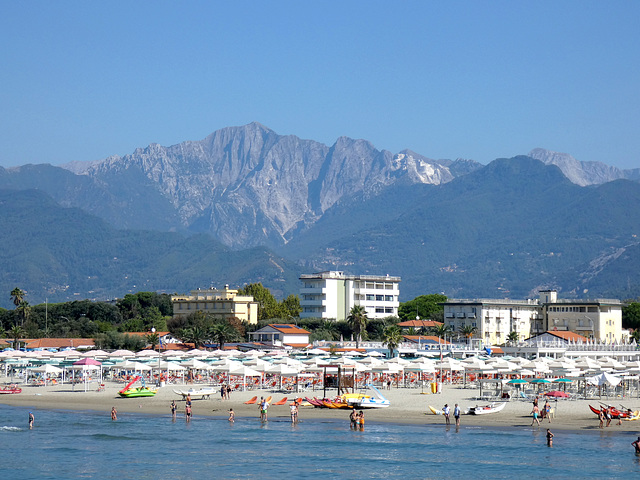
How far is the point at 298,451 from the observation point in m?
49.5

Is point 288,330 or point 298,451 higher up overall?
point 288,330

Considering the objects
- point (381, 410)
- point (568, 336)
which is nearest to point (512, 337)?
point (568, 336)

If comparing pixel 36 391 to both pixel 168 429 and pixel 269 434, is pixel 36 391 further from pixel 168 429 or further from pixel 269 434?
pixel 269 434

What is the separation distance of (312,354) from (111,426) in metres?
53.6

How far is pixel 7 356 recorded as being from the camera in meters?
98.2

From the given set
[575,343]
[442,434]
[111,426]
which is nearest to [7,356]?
[111,426]

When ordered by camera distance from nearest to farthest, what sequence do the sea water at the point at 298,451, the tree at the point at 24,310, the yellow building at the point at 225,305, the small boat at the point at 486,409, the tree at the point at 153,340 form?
1. the sea water at the point at 298,451
2. the small boat at the point at 486,409
3. the tree at the point at 153,340
4. the tree at the point at 24,310
5. the yellow building at the point at 225,305

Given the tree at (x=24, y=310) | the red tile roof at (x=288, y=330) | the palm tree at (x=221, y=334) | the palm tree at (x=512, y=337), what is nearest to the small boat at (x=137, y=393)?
the palm tree at (x=221, y=334)

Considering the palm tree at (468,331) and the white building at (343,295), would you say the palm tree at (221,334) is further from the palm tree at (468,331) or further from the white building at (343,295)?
the white building at (343,295)

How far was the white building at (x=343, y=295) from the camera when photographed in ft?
566

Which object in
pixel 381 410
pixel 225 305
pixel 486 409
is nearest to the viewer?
pixel 486 409

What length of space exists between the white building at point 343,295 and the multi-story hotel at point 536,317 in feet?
90.3

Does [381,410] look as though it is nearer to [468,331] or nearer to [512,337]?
[512,337]

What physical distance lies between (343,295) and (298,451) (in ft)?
414
